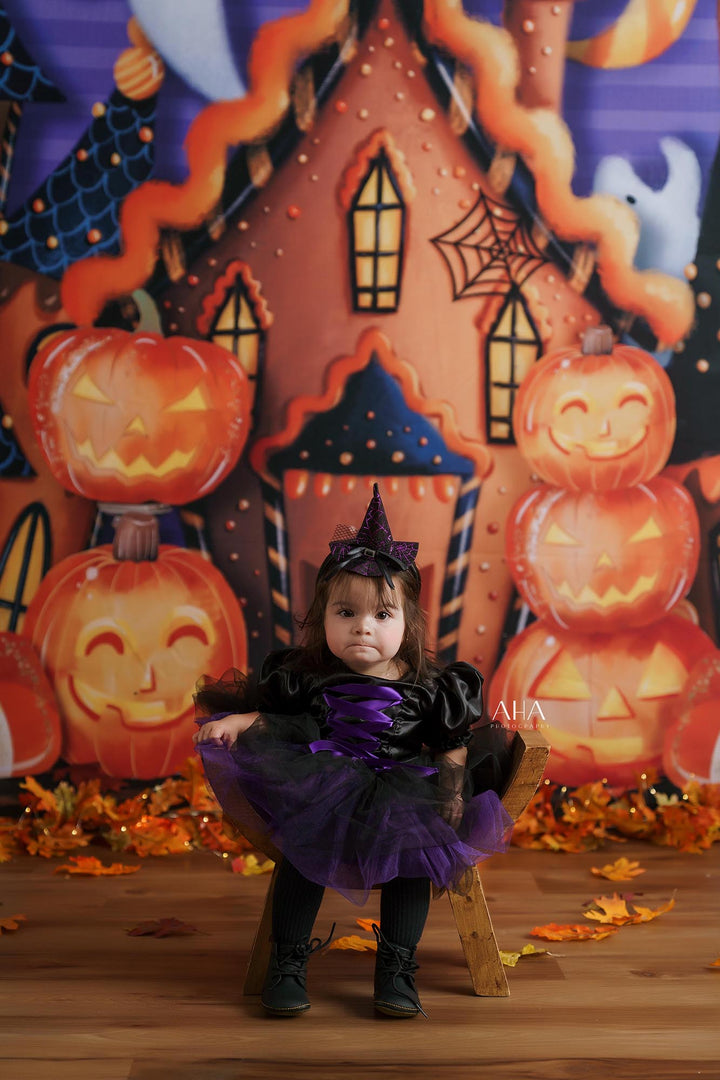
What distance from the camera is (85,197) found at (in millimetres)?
2584

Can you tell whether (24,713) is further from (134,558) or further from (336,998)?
(336,998)

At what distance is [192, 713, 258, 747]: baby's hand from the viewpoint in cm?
168

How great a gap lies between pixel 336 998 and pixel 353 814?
351 millimetres

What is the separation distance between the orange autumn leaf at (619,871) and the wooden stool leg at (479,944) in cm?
64

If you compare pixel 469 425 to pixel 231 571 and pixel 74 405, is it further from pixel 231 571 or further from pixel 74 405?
pixel 74 405

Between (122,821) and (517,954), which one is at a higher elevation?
(517,954)

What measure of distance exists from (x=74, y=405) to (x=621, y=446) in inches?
53.4

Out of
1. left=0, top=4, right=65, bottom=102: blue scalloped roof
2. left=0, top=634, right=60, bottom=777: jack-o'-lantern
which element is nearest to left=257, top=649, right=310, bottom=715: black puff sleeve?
left=0, top=634, right=60, bottom=777: jack-o'-lantern

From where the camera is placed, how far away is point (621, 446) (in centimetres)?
261

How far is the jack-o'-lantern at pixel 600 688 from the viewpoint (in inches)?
104

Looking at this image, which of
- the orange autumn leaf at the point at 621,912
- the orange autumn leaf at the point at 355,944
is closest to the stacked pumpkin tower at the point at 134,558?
the orange autumn leaf at the point at 355,944

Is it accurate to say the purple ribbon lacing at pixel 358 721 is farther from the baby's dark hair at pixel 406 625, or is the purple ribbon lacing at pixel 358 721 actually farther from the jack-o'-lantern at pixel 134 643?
the jack-o'-lantern at pixel 134 643


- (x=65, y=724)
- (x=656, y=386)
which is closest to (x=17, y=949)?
(x=65, y=724)

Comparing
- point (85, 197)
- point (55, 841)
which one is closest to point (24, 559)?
point (55, 841)
